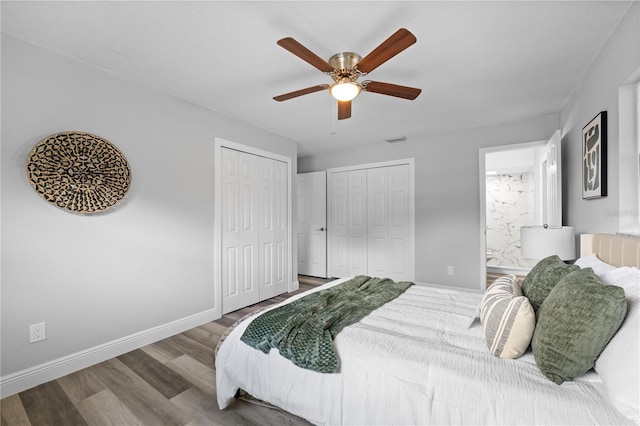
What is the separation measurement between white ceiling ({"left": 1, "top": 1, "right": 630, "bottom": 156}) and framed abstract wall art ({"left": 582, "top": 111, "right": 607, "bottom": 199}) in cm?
55

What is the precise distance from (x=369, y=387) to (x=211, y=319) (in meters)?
2.43

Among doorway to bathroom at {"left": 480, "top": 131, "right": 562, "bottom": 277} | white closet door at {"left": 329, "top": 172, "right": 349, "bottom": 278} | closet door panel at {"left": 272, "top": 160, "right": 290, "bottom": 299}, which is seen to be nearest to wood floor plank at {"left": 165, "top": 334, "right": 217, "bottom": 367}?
closet door panel at {"left": 272, "top": 160, "right": 290, "bottom": 299}

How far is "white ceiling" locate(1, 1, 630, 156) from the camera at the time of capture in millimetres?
1679

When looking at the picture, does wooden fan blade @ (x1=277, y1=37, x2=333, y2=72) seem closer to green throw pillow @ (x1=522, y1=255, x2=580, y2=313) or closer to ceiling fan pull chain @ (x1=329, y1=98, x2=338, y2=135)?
ceiling fan pull chain @ (x1=329, y1=98, x2=338, y2=135)

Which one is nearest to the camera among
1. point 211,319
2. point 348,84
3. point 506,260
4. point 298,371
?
point 298,371

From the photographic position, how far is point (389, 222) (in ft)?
15.0

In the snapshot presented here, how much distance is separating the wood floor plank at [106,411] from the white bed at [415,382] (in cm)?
55

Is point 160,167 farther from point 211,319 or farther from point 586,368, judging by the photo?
point 586,368

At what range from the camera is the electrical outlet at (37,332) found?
1.98 m

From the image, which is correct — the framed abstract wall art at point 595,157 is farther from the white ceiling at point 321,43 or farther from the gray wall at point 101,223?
the gray wall at point 101,223

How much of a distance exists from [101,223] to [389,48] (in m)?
2.50

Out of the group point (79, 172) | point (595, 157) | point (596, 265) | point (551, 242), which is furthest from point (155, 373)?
point (595, 157)

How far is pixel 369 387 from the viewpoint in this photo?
Result: 125 cm

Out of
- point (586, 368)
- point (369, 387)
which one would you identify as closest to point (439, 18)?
point (586, 368)
